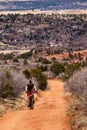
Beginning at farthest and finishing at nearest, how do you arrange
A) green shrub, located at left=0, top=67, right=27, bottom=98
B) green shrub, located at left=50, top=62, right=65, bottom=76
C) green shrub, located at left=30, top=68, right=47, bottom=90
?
green shrub, located at left=50, top=62, right=65, bottom=76
green shrub, located at left=30, top=68, right=47, bottom=90
green shrub, located at left=0, top=67, right=27, bottom=98

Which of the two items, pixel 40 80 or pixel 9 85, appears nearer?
pixel 9 85

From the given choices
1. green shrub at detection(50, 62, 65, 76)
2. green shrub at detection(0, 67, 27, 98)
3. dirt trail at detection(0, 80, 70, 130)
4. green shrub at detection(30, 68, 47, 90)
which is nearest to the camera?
dirt trail at detection(0, 80, 70, 130)

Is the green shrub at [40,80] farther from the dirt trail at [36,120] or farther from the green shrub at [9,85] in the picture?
the dirt trail at [36,120]

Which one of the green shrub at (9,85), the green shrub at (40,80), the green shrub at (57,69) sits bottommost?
the green shrub at (57,69)

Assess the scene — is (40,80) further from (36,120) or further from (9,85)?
(36,120)

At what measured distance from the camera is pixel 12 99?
94.8ft

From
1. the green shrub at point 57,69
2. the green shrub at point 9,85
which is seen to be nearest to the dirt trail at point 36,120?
the green shrub at point 9,85

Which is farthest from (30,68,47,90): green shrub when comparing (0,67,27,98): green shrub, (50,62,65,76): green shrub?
(50,62,65,76): green shrub

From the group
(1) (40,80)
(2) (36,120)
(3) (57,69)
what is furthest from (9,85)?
(3) (57,69)

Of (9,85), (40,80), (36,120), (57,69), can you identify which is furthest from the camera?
(57,69)

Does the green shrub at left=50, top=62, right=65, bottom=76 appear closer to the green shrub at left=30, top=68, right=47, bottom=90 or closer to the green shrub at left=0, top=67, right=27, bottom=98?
the green shrub at left=30, top=68, right=47, bottom=90

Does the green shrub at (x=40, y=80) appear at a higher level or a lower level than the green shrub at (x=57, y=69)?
higher

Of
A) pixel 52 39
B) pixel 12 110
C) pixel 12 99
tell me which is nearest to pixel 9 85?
pixel 12 99

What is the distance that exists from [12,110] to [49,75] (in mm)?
52886
